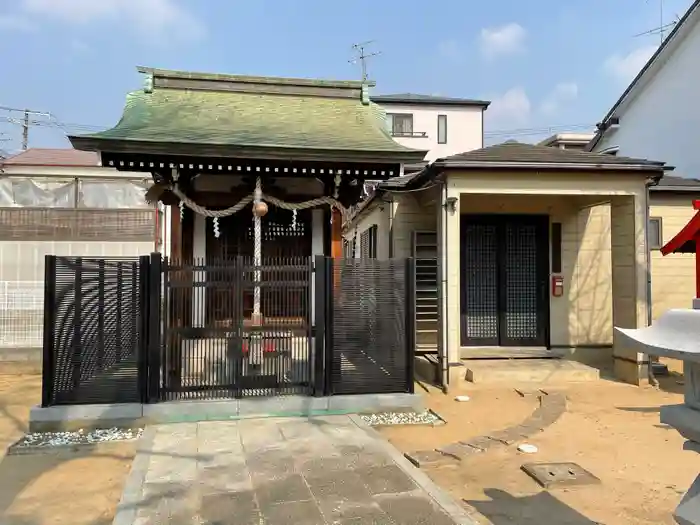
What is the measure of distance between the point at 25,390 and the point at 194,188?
4758mm

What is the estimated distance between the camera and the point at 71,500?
4766 millimetres

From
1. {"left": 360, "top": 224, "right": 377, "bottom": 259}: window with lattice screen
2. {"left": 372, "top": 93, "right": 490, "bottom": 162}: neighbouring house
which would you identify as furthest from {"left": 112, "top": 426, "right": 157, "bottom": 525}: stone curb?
{"left": 372, "top": 93, "right": 490, "bottom": 162}: neighbouring house

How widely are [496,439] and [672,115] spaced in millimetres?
14191

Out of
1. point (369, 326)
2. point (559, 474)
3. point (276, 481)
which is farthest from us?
point (369, 326)

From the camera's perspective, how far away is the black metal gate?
7.20 metres

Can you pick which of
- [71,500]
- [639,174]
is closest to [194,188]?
[71,500]

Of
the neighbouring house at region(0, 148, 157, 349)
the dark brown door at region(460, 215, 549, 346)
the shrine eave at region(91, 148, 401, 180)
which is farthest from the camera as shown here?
the neighbouring house at region(0, 148, 157, 349)

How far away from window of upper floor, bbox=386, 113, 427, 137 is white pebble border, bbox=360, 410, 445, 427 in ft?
85.0

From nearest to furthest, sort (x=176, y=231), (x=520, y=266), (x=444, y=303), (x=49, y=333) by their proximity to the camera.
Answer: (x=49, y=333)
(x=444, y=303)
(x=176, y=231)
(x=520, y=266)

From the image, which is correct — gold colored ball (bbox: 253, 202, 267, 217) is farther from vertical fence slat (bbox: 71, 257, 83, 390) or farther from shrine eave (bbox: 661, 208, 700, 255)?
shrine eave (bbox: 661, 208, 700, 255)

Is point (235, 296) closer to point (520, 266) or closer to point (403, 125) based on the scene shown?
point (520, 266)

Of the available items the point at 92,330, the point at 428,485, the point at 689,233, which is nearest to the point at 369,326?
the point at 428,485

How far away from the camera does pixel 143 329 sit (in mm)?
7027

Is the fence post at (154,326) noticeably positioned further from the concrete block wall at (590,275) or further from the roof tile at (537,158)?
the concrete block wall at (590,275)
